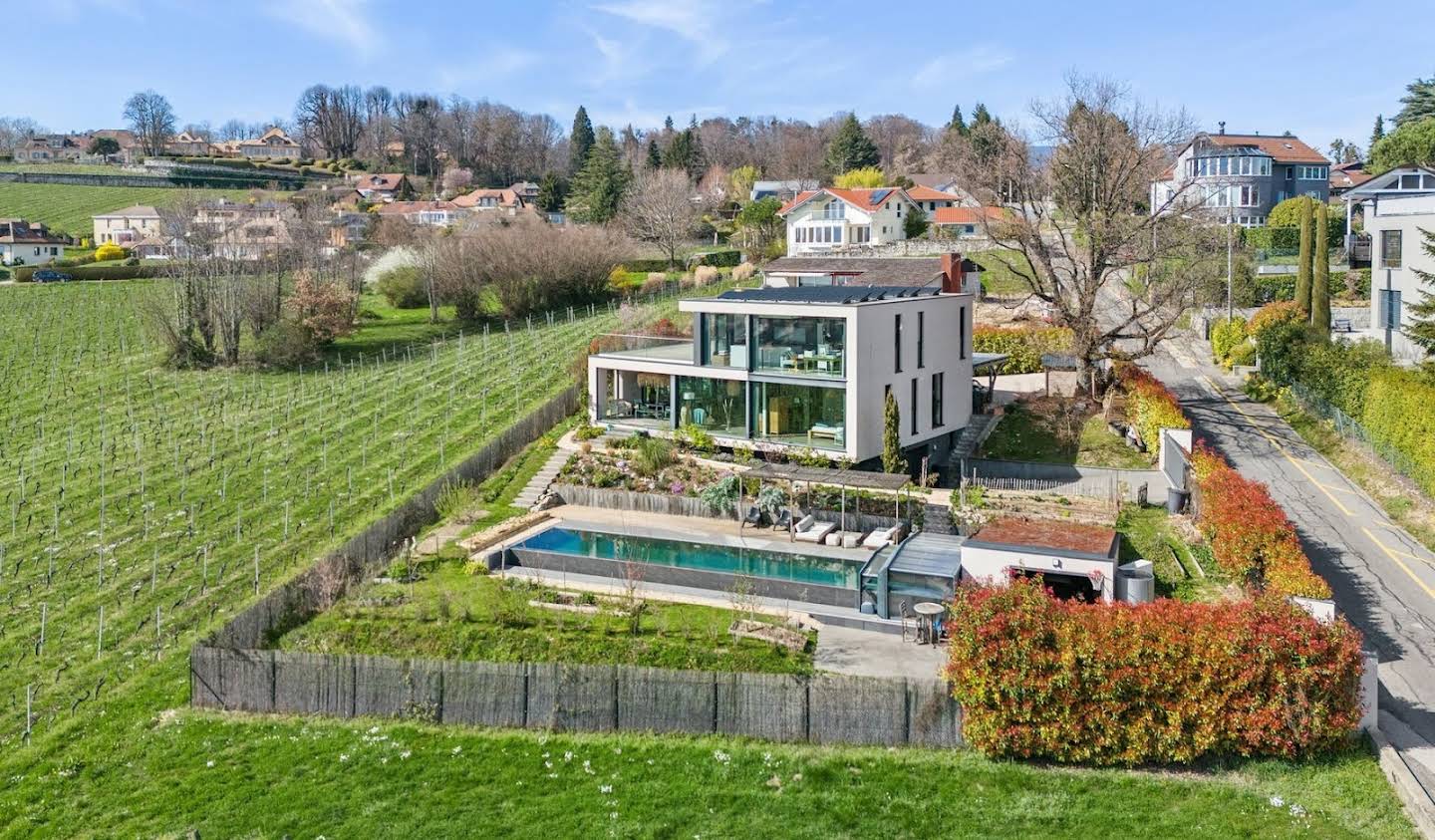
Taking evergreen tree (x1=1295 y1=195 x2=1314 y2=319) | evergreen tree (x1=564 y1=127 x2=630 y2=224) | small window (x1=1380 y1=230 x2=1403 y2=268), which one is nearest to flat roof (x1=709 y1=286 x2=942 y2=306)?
small window (x1=1380 y1=230 x2=1403 y2=268)

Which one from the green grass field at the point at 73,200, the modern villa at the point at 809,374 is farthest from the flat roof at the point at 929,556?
the green grass field at the point at 73,200

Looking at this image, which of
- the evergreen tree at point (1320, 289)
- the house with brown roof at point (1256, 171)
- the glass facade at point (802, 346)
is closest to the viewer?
the glass facade at point (802, 346)

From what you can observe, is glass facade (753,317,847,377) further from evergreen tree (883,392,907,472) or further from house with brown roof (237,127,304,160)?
house with brown roof (237,127,304,160)

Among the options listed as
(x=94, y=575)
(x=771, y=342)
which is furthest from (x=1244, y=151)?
(x=94, y=575)

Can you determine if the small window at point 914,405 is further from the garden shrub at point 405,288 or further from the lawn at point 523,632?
the garden shrub at point 405,288

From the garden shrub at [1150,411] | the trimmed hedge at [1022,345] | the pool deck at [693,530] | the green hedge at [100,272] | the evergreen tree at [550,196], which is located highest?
the evergreen tree at [550,196]

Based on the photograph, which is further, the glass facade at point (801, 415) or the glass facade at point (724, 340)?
the glass facade at point (724, 340)

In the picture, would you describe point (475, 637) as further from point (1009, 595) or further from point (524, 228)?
point (524, 228)
